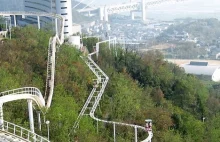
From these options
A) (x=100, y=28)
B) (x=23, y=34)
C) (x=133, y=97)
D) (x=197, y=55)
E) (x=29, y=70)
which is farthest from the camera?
(x=100, y=28)

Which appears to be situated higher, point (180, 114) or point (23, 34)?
point (23, 34)

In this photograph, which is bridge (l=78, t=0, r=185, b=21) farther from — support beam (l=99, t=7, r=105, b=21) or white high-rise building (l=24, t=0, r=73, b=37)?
white high-rise building (l=24, t=0, r=73, b=37)

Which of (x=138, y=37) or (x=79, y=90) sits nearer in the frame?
(x=79, y=90)

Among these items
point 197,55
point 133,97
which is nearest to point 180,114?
point 133,97

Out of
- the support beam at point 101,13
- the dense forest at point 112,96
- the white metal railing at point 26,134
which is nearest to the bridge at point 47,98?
the white metal railing at point 26,134

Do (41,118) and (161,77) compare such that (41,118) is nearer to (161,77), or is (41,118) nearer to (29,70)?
(29,70)

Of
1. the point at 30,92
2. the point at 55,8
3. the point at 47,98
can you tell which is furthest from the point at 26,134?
the point at 55,8

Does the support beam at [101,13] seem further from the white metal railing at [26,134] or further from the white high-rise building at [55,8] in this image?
the white metal railing at [26,134]

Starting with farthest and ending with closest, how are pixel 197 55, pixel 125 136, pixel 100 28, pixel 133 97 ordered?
1. pixel 100 28
2. pixel 197 55
3. pixel 133 97
4. pixel 125 136
